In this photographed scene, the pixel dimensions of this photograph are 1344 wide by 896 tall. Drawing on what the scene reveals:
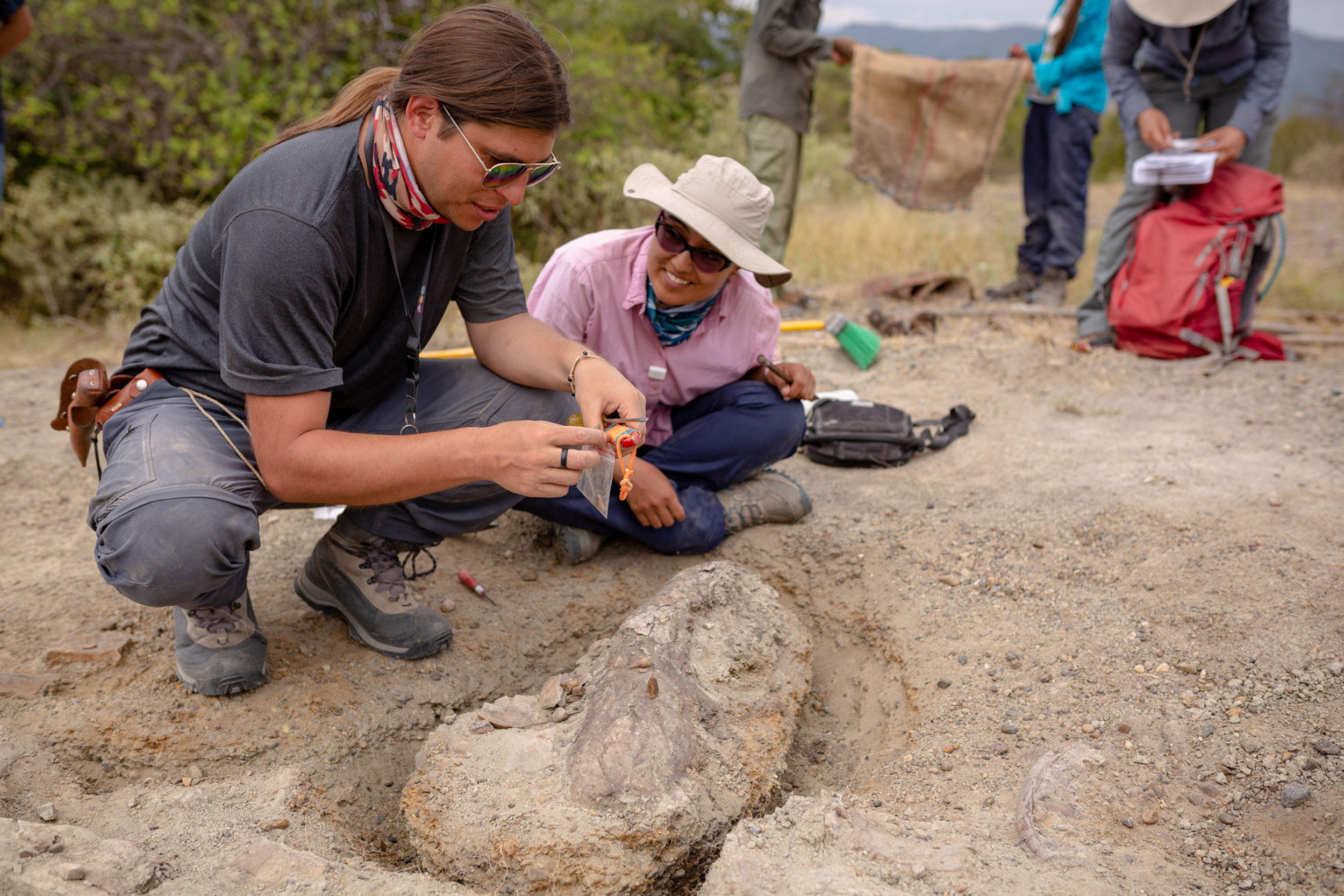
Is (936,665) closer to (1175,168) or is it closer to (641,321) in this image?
(641,321)

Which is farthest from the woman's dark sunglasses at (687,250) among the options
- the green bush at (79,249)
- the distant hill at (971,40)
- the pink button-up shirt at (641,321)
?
the distant hill at (971,40)

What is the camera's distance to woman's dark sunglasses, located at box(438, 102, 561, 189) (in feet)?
5.32

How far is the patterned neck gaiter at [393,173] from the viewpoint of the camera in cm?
167

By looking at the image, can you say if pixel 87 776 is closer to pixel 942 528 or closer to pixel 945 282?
pixel 942 528

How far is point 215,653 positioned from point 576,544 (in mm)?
960

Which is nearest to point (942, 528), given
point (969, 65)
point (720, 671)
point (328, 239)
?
point (720, 671)

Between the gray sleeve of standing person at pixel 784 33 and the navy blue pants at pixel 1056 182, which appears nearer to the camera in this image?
the gray sleeve of standing person at pixel 784 33

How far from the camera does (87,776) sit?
1759mm

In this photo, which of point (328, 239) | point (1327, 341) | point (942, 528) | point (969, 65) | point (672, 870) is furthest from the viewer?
point (969, 65)

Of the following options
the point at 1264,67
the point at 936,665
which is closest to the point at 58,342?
the point at 936,665

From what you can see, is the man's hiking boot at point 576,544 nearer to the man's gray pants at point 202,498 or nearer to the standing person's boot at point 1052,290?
the man's gray pants at point 202,498

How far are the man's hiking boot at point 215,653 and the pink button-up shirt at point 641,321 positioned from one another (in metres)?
1.08

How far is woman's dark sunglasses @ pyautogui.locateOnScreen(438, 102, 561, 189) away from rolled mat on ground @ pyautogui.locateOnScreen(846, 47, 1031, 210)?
397 centimetres

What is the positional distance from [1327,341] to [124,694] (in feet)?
17.0
